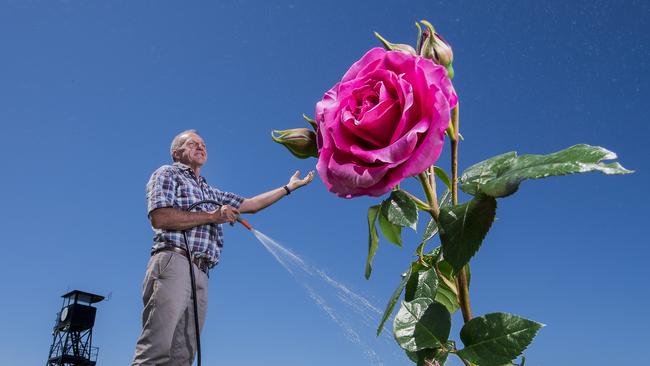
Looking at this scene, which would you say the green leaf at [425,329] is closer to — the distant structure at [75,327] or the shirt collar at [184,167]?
the shirt collar at [184,167]

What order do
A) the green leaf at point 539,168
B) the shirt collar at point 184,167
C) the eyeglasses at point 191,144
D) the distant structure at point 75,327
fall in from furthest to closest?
the distant structure at point 75,327, the eyeglasses at point 191,144, the shirt collar at point 184,167, the green leaf at point 539,168

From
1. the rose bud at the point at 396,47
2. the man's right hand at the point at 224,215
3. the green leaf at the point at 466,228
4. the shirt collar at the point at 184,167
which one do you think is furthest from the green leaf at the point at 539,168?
the shirt collar at the point at 184,167

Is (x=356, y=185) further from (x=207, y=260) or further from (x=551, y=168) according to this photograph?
(x=207, y=260)

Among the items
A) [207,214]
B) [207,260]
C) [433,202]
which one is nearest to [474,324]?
[433,202]

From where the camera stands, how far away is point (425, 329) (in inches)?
16.9

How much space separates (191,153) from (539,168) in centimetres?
353

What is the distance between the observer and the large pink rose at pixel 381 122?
35 centimetres

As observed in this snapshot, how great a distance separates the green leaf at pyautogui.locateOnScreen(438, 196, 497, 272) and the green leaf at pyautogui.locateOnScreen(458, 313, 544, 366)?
0.20 feet

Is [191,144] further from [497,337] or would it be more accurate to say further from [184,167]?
[497,337]

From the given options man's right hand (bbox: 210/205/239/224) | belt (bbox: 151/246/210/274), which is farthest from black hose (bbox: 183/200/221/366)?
man's right hand (bbox: 210/205/239/224)

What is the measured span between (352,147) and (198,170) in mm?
3516

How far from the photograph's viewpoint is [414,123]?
37cm

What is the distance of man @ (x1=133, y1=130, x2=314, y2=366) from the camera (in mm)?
3185

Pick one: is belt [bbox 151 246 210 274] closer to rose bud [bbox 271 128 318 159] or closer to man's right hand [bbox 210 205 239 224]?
man's right hand [bbox 210 205 239 224]
